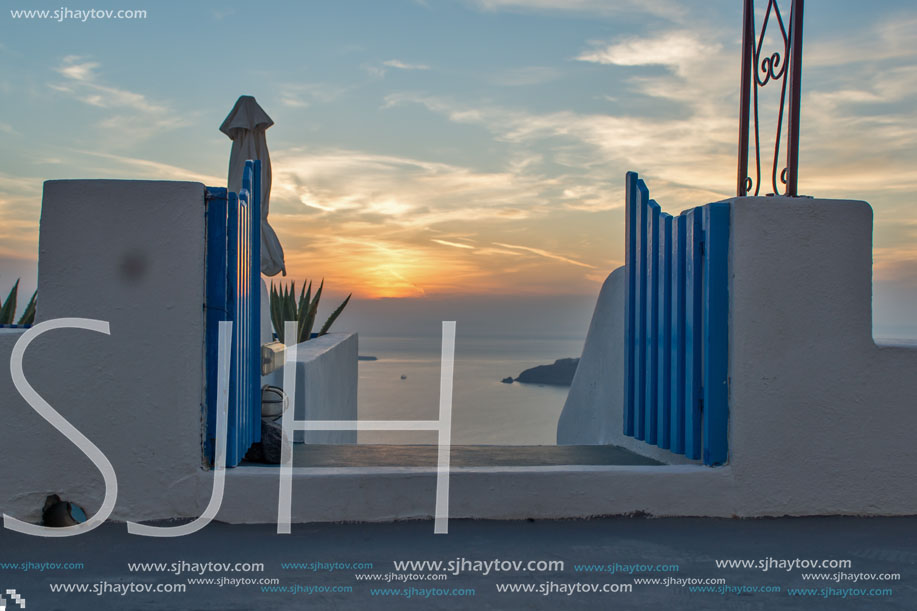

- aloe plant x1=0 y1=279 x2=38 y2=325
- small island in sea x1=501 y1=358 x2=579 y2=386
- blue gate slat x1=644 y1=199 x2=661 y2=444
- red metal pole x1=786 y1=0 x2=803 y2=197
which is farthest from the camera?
small island in sea x1=501 y1=358 x2=579 y2=386

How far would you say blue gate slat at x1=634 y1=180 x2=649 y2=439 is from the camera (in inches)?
183

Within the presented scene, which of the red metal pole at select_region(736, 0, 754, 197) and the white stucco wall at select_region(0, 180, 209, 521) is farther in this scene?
the red metal pole at select_region(736, 0, 754, 197)

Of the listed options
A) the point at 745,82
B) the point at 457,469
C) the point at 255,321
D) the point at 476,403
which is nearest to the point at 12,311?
the point at 255,321

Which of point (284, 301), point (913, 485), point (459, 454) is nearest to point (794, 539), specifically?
point (913, 485)

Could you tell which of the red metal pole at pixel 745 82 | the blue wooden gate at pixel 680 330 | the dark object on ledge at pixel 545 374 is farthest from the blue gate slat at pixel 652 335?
the dark object on ledge at pixel 545 374

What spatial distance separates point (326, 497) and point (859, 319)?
2.92m

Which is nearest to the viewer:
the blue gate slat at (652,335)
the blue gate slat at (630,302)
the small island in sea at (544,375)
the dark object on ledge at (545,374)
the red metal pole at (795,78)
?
the red metal pole at (795,78)

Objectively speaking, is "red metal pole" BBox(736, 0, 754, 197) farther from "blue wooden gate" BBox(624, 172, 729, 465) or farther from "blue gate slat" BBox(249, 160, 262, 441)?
"blue gate slat" BBox(249, 160, 262, 441)

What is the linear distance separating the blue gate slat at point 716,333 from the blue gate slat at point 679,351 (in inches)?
8.4

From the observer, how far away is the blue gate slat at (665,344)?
4273 millimetres

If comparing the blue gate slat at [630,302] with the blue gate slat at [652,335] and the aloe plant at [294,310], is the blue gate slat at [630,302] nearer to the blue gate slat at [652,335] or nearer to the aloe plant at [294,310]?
the blue gate slat at [652,335]

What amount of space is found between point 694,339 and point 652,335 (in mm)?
538

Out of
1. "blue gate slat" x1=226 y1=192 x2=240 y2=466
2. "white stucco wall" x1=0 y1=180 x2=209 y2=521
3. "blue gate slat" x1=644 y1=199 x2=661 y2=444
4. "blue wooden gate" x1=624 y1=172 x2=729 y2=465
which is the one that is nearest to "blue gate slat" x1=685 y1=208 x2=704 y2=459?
"blue wooden gate" x1=624 y1=172 x2=729 y2=465

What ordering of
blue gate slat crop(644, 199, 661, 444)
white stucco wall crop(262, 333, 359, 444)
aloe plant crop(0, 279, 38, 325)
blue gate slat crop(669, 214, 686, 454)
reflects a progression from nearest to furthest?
blue gate slat crop(669, 214, 686, 454) → blue gate slat crop(644, 199, 661, 444) → white stucco wall crop(262, 333, 359, 444) → aloe plant crop(0, 279, 38, 325)
